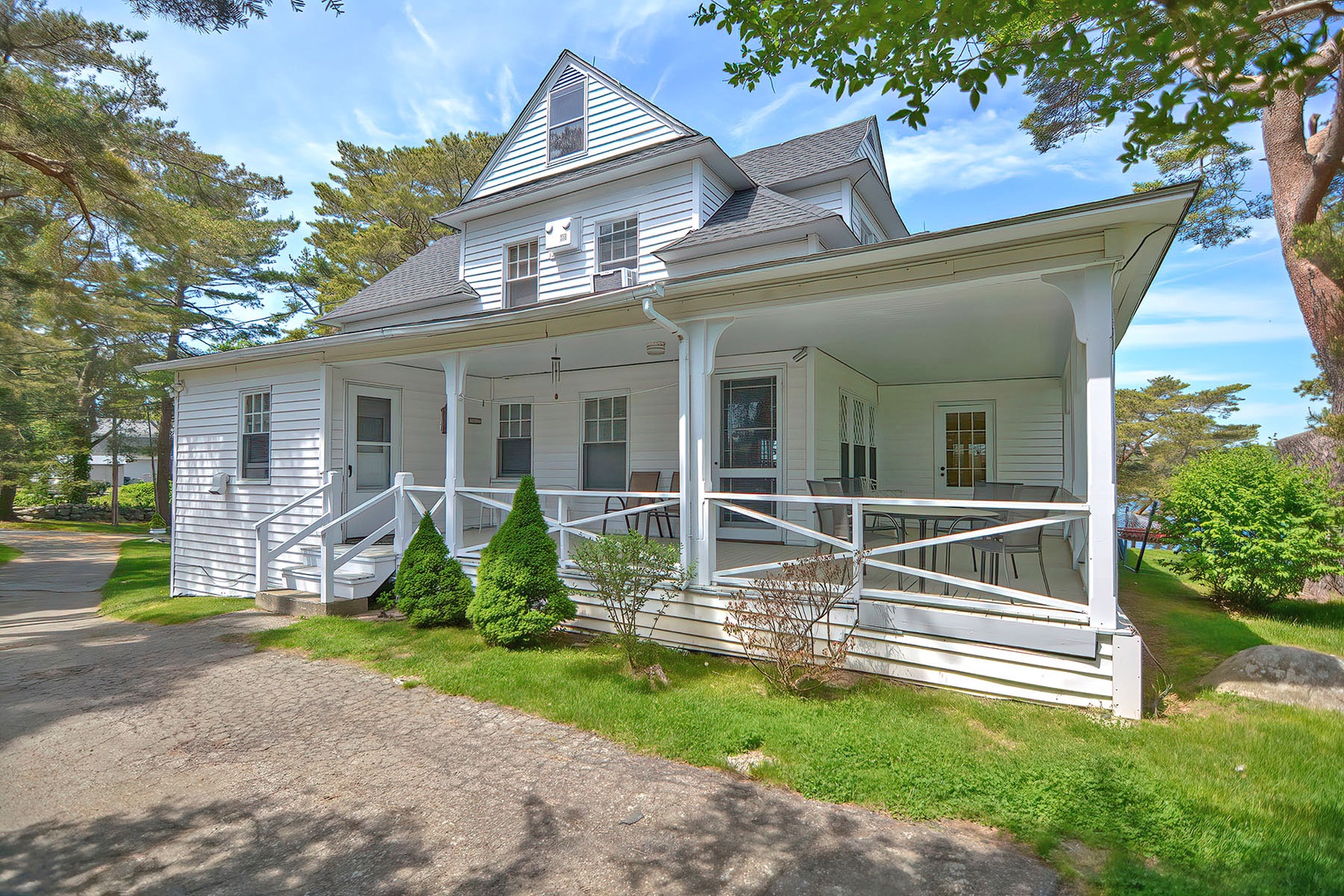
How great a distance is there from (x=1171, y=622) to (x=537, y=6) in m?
8.62

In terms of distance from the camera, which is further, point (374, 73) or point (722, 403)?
point (722, 403)

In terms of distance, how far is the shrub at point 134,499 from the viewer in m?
30.7

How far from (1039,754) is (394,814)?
11.6 ft

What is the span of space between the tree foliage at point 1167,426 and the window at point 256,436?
29526mm

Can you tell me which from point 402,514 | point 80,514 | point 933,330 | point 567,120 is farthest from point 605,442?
point 80,514

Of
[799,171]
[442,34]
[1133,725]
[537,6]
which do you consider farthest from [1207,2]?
[799,171]

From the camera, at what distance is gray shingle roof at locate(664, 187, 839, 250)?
8688mm

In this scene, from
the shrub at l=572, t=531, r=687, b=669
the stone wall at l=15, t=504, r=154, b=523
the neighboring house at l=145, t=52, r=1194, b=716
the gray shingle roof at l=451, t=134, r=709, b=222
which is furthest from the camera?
the stone wall at l=15, t=504, r=154, b=523

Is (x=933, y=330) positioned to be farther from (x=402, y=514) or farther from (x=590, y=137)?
(x=590, y=137)

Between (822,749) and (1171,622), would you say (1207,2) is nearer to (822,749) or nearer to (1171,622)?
(822,749)

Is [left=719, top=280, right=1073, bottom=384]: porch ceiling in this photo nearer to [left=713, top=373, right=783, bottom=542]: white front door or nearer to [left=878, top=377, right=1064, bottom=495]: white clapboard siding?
[left=713, top=373, right=783, bottom=542]: white front door

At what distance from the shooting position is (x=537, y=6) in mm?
5227

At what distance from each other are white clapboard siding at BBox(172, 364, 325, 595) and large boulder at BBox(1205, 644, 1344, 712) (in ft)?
32.6

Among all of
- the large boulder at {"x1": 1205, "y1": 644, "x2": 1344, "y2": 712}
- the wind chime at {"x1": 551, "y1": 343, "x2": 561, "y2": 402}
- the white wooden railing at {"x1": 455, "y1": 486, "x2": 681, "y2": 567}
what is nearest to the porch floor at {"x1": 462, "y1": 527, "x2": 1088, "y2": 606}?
the white wooden railing at {"x1": 455, "y1": 486, "x2": 681, "y2": 567}
